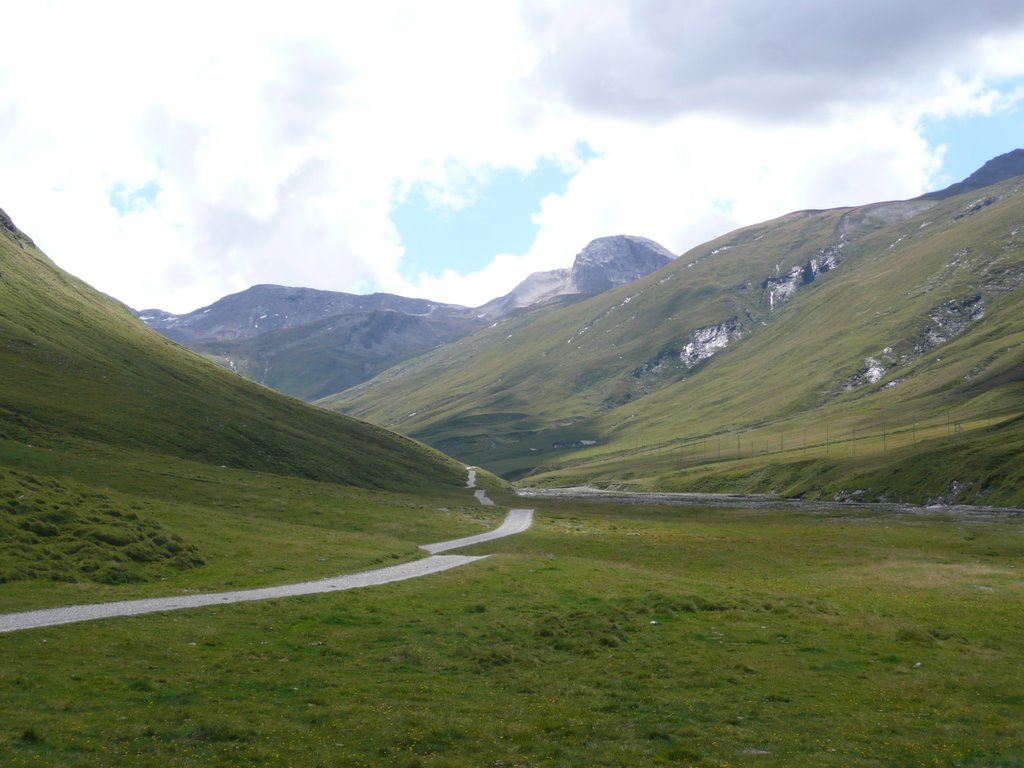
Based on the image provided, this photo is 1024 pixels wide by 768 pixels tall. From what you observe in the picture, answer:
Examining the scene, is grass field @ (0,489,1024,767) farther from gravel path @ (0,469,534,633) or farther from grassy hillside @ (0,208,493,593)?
grassy hillside @ (0,208,493,593)

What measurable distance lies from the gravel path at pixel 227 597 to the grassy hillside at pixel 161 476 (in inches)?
73.3

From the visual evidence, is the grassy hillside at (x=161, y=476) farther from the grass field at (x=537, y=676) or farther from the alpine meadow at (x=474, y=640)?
the grass field at (x=537, y=676)

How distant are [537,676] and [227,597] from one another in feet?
66.2

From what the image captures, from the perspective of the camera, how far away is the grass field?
21.1m

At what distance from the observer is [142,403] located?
136 metres

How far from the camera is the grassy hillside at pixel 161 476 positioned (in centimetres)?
4588

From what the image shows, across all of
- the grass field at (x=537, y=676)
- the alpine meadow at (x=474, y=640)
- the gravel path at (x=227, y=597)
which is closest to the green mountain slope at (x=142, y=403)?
the alpine meadow at (x=474, y=640)

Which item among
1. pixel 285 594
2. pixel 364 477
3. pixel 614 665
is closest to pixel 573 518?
pixel 364 477

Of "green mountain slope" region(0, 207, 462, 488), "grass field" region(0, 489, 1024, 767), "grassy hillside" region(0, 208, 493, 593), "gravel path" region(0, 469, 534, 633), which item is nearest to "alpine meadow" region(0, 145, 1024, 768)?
"grass field" region(0, 489, 1024, 767)

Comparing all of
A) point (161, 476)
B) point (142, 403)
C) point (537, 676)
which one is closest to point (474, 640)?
point (537, 676)

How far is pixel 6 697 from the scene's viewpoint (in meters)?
22.9

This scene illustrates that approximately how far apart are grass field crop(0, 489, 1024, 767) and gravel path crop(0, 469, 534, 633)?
193 cm

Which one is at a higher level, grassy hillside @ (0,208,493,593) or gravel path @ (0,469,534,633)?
grassy hillside @ (0,208,493,593)

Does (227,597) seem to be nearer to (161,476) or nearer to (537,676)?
(537,676)
